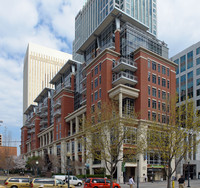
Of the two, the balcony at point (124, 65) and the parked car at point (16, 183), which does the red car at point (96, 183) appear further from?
the balcony at point (124, 65)

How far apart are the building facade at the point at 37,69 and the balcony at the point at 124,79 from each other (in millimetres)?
131308

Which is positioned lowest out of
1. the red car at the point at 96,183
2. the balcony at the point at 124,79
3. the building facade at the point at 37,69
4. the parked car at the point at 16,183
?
the red car at the point at 96,183

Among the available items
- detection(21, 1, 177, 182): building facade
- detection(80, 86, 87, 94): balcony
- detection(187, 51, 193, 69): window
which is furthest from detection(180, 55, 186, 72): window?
detection(80, 86, 87, 94): balcony

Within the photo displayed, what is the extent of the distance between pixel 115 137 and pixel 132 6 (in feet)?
250

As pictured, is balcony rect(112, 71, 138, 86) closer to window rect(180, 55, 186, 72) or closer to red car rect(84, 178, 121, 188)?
red car rect(84, 178, 121, 188)

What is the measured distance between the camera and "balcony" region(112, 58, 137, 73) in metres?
55.1

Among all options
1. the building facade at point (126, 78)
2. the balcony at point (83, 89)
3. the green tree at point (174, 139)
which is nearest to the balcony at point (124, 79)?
the building facade at point (126, 78)

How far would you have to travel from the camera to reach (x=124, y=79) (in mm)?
54562

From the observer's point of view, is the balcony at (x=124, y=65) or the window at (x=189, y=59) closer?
the balcony at (x=124, y=65)

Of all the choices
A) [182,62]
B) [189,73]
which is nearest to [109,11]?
[182,62]

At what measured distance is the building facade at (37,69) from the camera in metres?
181

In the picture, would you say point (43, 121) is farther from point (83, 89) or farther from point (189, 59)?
point (189, 59)

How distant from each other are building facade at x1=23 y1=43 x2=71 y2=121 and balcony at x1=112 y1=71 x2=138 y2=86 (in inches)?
5170

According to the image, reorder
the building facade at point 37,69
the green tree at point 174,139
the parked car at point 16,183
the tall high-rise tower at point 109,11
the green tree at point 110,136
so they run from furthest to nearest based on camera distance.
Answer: the building facade at point 37,69
the tall high-rise tower at point 109,11
the green tree at point 110,136
the parked car at point 16,183
the green tree at point 174,139
